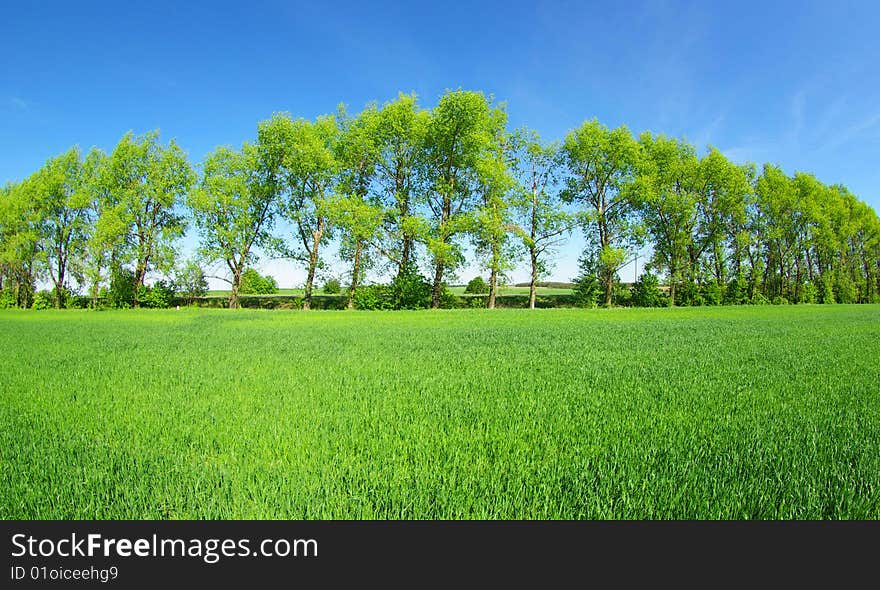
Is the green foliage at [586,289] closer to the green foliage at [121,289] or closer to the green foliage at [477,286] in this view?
the green foliage at [477,286]

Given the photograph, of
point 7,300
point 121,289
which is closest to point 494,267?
point 121,289

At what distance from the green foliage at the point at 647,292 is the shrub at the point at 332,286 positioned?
2975 centimetres

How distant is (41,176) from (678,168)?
2712 inches

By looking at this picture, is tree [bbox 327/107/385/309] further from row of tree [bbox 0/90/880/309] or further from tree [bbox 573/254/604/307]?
tree [bbox 573/254/604/307]

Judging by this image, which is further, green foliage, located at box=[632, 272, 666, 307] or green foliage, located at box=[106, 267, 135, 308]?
green foliage, located at box=[632, 272, 666, 307]

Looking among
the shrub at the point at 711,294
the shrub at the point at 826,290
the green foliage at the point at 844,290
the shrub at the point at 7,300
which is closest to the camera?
the shrub at the point at 711,294

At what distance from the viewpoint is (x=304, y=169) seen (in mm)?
40469

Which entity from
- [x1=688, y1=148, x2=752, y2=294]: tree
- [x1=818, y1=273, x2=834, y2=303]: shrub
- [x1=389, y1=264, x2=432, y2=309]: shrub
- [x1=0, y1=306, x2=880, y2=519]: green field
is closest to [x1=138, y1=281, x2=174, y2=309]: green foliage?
[x1=389, y1=264, x2=432, y2=309]: shrub

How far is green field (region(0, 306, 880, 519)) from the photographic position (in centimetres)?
295

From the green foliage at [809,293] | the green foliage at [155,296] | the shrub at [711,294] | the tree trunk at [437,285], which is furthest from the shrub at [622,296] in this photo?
the green foliage at [155,296]

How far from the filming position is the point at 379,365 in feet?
29.4

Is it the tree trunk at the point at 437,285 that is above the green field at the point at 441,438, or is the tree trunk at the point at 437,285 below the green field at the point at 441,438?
above

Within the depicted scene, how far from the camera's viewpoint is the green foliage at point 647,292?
43.7 meters

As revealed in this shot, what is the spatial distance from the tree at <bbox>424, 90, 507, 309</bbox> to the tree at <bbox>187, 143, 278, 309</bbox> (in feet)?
51.7
